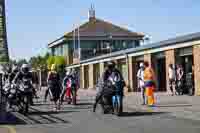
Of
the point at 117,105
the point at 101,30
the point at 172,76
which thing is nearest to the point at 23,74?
the point at 117,105

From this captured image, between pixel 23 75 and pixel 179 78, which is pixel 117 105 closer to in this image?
pixel 23 75

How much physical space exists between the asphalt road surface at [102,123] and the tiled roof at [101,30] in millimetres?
55513

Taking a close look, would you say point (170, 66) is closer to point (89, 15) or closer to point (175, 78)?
point (175, 78)

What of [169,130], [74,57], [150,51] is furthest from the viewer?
[74,57]

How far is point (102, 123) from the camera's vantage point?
46.6 feet

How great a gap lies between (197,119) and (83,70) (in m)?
→ 37.9

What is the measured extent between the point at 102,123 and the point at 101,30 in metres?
64.0

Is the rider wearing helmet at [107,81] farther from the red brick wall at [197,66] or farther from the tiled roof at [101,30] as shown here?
the tiled roof at [101,30]

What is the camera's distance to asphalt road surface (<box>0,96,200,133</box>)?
1256cm

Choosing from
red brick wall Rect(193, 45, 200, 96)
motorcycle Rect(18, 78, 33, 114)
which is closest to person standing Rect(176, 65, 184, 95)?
red brick wall Rect(193, 45, 200, 96)

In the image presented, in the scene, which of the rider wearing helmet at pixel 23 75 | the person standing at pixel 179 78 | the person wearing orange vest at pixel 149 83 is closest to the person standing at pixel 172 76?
the person standing at pixel 179 78

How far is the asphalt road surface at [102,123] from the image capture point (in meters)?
12.6

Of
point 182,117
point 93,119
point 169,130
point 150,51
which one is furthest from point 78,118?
point 150,51

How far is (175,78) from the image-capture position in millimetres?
27438
